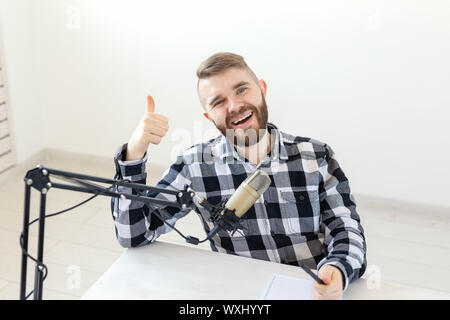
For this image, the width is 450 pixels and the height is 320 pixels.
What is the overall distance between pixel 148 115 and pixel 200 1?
6.10ft

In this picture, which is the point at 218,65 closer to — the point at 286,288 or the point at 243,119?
the point at 243,119

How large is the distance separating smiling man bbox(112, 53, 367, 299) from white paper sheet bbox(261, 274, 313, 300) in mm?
184

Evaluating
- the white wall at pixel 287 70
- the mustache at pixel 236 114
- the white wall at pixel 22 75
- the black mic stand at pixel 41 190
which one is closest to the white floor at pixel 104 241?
the white wall at pixel 287 70

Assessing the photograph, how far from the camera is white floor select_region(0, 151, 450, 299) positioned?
253 centimetres

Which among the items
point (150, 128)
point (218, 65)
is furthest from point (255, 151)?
point (150, 128)

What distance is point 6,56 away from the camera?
10.4 ft

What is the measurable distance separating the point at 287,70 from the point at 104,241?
50.6 inches

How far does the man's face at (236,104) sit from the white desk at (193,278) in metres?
0.34

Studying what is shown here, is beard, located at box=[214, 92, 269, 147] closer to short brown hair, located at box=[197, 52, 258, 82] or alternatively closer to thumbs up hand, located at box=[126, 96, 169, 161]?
short brown hair, located at box=[197, 52, 258, 82]

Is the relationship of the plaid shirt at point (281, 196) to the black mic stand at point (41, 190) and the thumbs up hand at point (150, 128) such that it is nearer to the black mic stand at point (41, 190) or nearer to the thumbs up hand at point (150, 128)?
the thumbs up hand at point (150, 128)

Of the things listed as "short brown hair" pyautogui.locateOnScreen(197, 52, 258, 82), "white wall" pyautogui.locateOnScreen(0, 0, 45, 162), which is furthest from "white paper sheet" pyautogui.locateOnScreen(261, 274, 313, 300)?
"white wall" pyautogui.locateOnScreen(0, 0, 45, 162)

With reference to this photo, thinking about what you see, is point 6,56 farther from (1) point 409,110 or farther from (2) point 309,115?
(1) point 409,110

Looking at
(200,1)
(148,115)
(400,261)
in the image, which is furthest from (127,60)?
(148,115)

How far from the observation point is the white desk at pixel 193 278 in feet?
4.30
